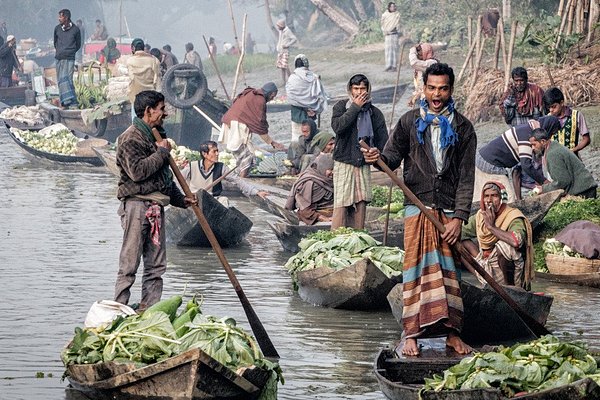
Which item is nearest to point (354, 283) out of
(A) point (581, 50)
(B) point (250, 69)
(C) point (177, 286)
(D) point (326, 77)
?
(C) point (177, 286)

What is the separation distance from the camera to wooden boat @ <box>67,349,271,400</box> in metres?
6.39

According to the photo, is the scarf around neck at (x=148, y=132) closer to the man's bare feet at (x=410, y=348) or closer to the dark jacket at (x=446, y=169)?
the dark jacket at (x=446, y=169)

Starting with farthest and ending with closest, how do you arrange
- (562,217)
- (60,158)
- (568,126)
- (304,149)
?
1. (60,158)
2. (304,149)
3. (568,126)
4. (562,217)

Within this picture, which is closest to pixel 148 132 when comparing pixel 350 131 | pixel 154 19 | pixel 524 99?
pixel 350 131

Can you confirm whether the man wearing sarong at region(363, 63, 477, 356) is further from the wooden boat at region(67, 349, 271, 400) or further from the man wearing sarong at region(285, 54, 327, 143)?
the man wearing sarong at region(285, 54, 327, 143)

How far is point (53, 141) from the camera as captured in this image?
21.4m

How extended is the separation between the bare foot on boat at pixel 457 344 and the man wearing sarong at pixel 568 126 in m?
5.42

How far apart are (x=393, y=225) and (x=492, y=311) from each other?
11.2 ft

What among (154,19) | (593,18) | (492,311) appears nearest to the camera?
(492,311)

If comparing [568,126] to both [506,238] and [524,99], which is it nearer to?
[524,99]

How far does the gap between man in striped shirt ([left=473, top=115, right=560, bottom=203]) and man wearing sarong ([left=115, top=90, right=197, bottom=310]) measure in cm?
495

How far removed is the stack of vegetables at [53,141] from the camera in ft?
70.0

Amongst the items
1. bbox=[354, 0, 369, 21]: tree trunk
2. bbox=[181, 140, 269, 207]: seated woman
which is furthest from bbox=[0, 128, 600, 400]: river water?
bbox=[354, 0, 369, 21]: tree trunk

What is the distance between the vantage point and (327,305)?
9883mm
